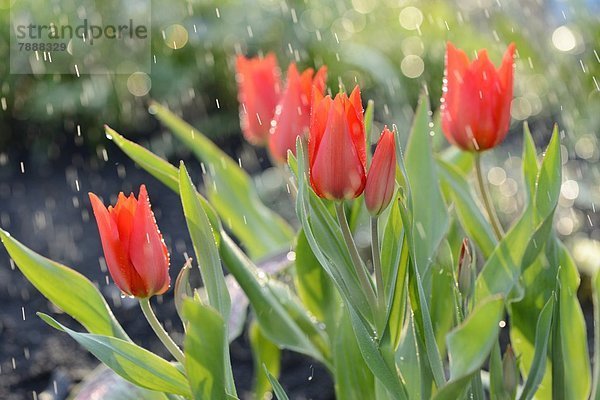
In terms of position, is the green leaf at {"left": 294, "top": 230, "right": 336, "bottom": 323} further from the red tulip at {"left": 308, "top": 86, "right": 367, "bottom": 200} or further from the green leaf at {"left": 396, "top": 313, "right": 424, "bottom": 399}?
the red tulip at {"left": 308, "top": 86, "right": 367, "bottom": 200}

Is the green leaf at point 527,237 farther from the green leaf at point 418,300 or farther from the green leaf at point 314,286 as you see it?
the green leaf at point 314,286

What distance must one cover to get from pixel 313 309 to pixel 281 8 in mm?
2910

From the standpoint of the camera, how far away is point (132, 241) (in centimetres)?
102

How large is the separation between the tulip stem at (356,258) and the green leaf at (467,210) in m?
0.33

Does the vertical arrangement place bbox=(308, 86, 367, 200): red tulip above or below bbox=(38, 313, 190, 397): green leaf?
above

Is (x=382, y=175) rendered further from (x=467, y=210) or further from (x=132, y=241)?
(x=467, y=210)

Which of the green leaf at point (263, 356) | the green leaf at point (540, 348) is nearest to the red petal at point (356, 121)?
the green leaf at point (540, 348)

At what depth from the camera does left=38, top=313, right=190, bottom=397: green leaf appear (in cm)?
106

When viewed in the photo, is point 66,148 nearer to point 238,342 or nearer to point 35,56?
point 35,56

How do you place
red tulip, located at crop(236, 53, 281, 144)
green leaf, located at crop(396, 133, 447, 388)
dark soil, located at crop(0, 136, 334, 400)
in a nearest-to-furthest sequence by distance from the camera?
green leaf, located at crop(396, 133, 447, 388) < red tulip, located at crop(236, 53, 281, 144) < dark soil, located at crop(0, 136, 334, 400)

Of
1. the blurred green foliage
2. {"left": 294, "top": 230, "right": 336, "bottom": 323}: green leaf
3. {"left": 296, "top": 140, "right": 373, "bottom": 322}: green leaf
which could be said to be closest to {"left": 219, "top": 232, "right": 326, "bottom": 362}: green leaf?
{"left": 294, "top": 230, "right": 336, "bottom": 323}: green leaf

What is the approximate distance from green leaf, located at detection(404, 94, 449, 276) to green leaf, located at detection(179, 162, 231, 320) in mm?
248

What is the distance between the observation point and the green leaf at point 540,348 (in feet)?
3.79

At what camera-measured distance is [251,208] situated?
1.89 meters
